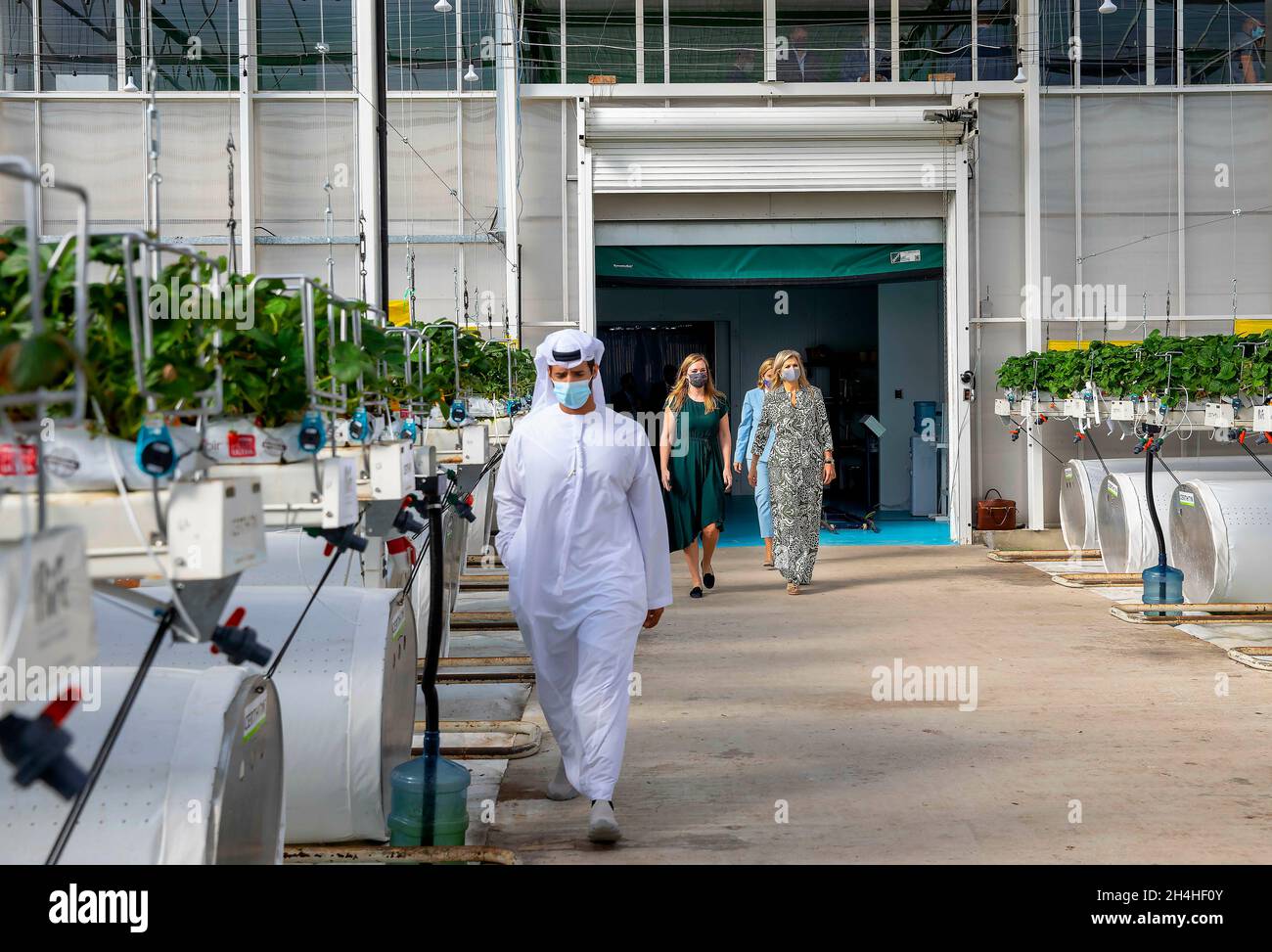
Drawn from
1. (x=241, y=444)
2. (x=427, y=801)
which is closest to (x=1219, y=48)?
(x=427, y=801)

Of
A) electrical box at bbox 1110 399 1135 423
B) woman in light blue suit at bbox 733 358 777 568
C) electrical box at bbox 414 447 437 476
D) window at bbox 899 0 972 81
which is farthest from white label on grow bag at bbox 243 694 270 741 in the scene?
window at bbox 899 0 972 81

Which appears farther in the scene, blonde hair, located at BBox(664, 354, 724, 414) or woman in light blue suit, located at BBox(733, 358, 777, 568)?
woman in light blue suit, located at BBox(733, 358, 777, 568)

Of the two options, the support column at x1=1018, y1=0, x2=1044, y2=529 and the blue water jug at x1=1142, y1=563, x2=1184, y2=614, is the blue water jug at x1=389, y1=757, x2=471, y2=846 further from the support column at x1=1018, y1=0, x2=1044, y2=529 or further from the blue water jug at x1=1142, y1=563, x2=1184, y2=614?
the support column at x1=1018, y1=0, x2=1044, y2=529

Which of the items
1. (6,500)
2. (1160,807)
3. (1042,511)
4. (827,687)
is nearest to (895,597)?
(827,687)

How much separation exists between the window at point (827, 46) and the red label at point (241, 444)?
11567 mm

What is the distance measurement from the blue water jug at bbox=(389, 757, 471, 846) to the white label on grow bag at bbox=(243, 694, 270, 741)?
101cm

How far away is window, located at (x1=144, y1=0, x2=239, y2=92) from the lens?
12.4 m

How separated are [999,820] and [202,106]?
11378 millimetres

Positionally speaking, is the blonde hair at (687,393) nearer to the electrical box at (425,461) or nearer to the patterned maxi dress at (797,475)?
the patterned maxi dress at (797,475)

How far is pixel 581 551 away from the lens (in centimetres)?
473

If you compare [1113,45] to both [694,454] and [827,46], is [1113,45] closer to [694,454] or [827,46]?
[827,46]

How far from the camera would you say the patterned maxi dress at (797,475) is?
1019 centimetres

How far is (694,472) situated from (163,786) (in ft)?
23.8

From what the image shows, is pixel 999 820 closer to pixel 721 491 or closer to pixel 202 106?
pixel 721 491
